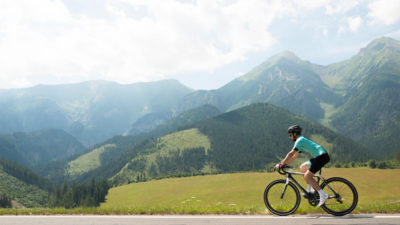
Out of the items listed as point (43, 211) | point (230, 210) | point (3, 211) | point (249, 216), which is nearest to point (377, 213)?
point (249, 216)

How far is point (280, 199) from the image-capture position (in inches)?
546

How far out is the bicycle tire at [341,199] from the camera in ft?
Answer: 41.4

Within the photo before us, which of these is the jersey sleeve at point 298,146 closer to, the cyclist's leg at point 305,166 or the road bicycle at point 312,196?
the cyclist's leg at point 305,166

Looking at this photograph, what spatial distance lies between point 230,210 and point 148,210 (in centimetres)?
495

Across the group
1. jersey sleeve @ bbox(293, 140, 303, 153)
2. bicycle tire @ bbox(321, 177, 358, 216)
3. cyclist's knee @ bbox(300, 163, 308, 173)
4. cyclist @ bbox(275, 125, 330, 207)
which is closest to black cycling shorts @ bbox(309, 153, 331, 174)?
cyclist @ bbox(275, 125, 330, 207)

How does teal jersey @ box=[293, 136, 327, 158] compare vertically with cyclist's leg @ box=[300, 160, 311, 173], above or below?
above

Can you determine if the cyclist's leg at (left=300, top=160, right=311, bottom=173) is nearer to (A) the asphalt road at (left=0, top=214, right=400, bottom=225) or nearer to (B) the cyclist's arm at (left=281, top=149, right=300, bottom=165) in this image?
(B) the cyclist's arm at (left=281, top=149, right=300, bottom=165)

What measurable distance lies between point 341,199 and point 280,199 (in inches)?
110

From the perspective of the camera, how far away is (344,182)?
1296 centimetres

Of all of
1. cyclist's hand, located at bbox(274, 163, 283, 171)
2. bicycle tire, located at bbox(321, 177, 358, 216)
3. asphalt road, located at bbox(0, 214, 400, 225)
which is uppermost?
cyclist's hand, located at bbox(274, 163, 283, 171)

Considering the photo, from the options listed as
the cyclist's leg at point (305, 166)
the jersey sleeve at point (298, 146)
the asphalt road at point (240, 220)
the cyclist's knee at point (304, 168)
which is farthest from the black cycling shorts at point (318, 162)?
the asphalt road at point (240, 220)

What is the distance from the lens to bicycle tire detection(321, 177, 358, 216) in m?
12.6

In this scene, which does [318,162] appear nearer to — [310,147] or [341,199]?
[310,147]

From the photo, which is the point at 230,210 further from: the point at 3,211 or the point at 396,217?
the point at 3,211
